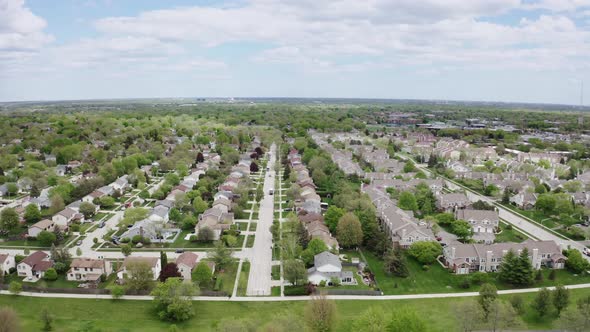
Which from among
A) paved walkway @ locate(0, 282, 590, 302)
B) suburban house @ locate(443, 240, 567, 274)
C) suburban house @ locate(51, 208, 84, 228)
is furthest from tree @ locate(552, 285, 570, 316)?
suburban house @ locate(51, 208, 84, 228)

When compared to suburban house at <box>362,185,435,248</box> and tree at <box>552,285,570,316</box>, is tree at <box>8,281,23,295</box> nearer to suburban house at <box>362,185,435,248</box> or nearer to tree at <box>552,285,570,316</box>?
suburban house at <box>362,185,435,248</box>

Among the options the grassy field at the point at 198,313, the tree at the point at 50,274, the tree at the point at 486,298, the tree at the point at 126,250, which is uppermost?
the tree at the point at 486,298

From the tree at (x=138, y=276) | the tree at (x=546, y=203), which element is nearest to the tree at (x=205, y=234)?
the tree at (x=138, y=276)

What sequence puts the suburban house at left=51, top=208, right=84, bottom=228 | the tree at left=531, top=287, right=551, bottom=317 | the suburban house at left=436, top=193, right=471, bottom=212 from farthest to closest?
the suburban house at left=436, top=193, right=471, bottom=212
the suburban house at left=51, top=208, right=84, bottom=228
the tree at left=531, top=287, right=551, bottom=317

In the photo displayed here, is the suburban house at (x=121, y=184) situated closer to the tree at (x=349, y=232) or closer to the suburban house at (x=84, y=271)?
the suburban house at (x=84, y=271)

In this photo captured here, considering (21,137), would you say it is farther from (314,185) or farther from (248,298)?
(248,298)

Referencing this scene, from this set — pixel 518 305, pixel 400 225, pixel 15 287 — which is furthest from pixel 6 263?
pixel 518 305
